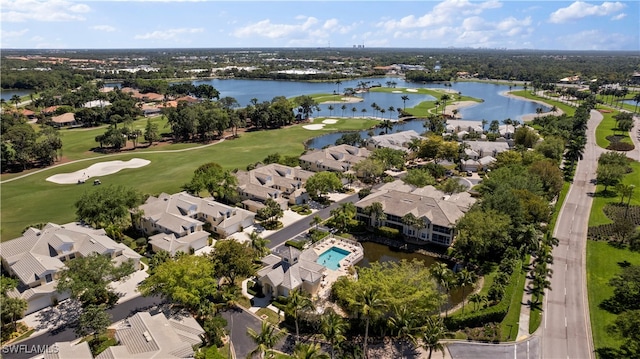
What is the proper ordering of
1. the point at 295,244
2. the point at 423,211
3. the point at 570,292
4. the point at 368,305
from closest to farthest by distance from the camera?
the point at 368,305 → the point at 570,292 → the point at 295,244 → the point at 423,211

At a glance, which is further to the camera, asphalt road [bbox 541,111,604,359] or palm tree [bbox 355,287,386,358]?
asphalt road [bbox 541,111,604,359]

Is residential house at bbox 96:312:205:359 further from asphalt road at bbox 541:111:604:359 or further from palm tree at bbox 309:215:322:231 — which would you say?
asphalt road at bbox 541:111:604:359

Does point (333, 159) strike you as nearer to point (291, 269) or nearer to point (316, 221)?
point (316, 221)

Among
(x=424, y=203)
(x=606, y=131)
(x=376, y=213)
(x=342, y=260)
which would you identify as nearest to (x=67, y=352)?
(x=342, y=260)

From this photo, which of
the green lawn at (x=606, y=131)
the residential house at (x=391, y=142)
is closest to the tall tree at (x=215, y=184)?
the residential house at (x=391, y=142)

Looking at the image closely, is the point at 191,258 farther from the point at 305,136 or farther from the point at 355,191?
the point at 305,136

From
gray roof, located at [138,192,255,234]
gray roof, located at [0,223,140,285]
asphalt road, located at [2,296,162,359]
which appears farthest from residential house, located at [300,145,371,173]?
asphalt road, located at [2,296,162,359]
